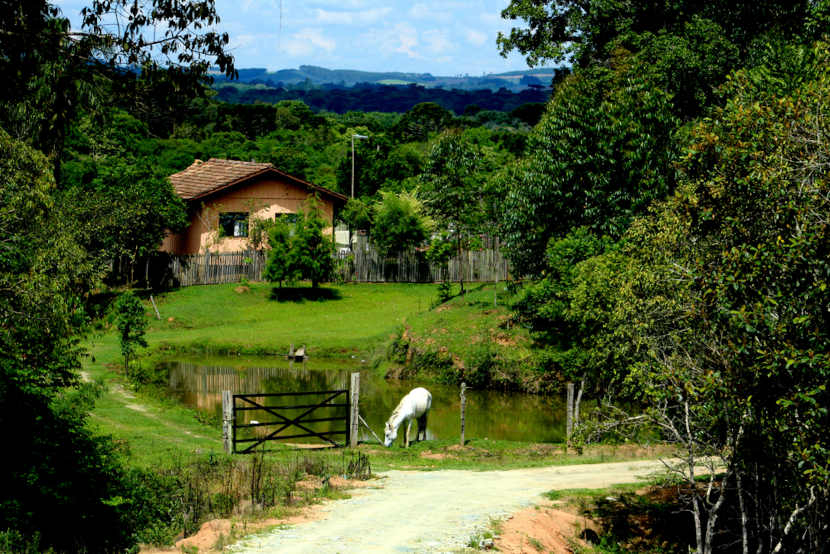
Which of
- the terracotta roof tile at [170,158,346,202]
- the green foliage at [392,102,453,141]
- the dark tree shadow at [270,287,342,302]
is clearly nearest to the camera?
the dark tree shadow at [270,287,342,302]

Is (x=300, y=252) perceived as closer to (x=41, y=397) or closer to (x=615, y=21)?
(x=615, y=21)

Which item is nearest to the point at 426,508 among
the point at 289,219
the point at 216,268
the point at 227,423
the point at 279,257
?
the point at 227,423

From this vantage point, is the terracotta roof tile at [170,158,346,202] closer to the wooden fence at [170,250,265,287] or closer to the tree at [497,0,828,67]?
the wooden fence at [170,250,265,287]

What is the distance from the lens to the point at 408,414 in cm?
2414

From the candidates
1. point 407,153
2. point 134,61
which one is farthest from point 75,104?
point 407,153

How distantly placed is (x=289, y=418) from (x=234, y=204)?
3004cm

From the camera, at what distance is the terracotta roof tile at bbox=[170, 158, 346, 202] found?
54.4 meters

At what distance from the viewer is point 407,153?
3265 inches

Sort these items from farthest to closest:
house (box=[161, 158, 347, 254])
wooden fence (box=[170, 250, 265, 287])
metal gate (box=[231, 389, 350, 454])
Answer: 1. house (box=[161, 158, 347, 254])
2. wooden fence (box=[170, 250, 265, 287])
3. metal gate (box=[231, 389, 350, 454])

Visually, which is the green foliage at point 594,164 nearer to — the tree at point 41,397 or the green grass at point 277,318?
the green grass at point 277,318

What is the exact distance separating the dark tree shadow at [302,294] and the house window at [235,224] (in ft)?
21.8

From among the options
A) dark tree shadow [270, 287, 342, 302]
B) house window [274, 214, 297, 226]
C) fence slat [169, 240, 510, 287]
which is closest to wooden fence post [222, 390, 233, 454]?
dark tree shadow [270, 287, 342, 302]

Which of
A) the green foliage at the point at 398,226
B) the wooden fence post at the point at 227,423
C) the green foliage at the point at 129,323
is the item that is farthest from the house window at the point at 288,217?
the wooden fence post at the point at 227,423

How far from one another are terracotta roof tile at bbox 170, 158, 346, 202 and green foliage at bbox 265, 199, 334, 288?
192 inches
